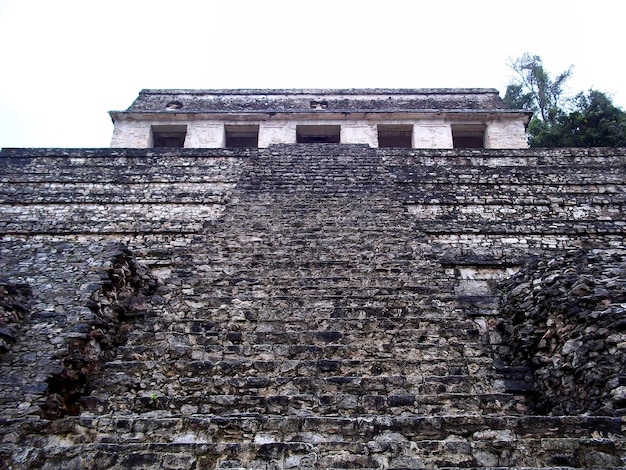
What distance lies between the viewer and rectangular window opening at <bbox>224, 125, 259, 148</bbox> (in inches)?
560

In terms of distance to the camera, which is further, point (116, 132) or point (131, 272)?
point (116, 132)

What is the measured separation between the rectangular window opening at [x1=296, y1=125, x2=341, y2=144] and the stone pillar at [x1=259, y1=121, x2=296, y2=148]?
0.35 meters

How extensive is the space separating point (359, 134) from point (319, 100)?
2.29 m

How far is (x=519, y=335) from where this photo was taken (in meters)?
5.51

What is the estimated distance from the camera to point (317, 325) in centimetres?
539

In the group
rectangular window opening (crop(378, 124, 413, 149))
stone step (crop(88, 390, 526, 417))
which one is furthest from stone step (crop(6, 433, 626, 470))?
rectangular window opening (crop(378, 124, 413, 149))

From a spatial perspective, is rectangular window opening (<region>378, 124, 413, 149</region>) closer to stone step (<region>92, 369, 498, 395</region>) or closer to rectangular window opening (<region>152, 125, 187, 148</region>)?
rectangular window opening (<region>152, 125, 187, 148</region>)

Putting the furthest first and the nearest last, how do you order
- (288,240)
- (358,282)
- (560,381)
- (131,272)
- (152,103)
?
(152,103), (288,240), (131,272), (358,282), (560,381)

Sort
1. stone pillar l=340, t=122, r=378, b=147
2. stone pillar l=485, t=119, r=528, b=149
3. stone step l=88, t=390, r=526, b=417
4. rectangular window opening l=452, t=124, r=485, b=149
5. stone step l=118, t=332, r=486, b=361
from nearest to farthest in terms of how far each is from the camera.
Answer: stone step l=88, t=390, r=526, b=417 → stone step l=118, t=332, r=486, b=361 → stone pillar l=485, t=119, r=528, b=149 → stone pillar l=340, t=122, r=378, b=147 → rectangular window opening l=452, t=124, r=485, b=149

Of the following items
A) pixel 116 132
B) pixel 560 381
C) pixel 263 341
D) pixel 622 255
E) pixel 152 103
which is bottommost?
pixel 560 381

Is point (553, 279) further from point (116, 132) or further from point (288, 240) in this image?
point (116, 132)

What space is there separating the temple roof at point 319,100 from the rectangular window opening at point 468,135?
0.58 m

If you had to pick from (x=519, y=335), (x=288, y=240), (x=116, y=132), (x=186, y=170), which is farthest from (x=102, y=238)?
(x=519, y=335)

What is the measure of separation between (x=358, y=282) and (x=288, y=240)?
1649mm
